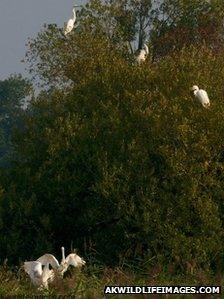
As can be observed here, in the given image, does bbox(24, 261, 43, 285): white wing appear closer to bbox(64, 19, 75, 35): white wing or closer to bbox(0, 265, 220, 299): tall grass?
bbox(0, 265, 220, 299): tall grass

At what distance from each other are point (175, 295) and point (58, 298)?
244 cm

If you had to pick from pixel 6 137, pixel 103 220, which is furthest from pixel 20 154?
pixel 6 137

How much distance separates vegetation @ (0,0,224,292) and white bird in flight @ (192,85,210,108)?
0.21 metres

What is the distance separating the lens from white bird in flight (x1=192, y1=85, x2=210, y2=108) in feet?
81.6

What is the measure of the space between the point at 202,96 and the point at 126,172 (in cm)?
273

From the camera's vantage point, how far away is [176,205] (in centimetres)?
2408

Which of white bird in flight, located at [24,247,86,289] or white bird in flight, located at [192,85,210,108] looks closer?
white bird in flight, located at [24,247,86,289]

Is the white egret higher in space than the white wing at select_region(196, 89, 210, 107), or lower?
lower

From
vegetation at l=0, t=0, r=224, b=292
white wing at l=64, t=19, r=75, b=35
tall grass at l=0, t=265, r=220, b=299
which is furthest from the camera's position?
white wing at l=64, t=19, r=75, b=35

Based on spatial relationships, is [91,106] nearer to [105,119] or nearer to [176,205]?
[105,119]

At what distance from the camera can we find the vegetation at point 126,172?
2383 centimetres

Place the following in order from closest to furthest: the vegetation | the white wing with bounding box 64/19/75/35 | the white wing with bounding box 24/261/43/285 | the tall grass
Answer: the tall grass → the white wing with bounding box 24/261/43/285 → the vegetation → the white wing with bounding box 64/19/75/35

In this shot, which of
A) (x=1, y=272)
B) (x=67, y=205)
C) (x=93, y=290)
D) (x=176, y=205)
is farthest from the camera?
(x=67, y=205)

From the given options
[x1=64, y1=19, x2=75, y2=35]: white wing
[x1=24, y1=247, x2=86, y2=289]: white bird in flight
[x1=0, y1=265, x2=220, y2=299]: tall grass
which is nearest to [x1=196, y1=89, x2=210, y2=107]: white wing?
[x1=0, y1=265, x2=220, y2=299]: tall grass
